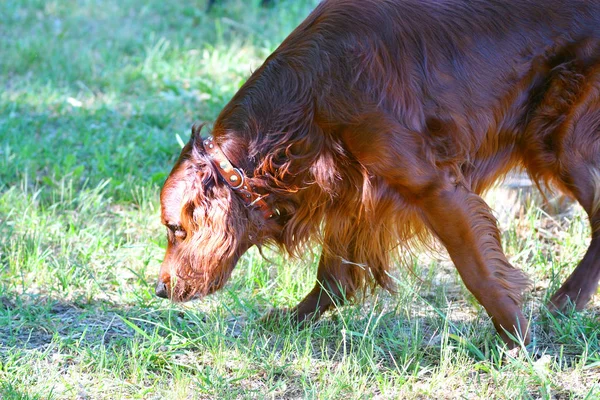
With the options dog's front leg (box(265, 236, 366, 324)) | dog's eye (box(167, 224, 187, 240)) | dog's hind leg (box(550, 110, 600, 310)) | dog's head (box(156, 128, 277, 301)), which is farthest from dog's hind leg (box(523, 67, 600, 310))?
dog's eye (box(167, 224, 187, 240))

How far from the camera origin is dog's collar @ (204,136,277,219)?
280 cm

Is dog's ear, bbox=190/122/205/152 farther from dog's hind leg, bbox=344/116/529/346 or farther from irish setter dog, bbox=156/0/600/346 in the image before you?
dog's hind leg, bbox=344/116/529/346

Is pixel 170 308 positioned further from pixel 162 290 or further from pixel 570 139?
pixel 570 139

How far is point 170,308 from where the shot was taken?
3.22 meters

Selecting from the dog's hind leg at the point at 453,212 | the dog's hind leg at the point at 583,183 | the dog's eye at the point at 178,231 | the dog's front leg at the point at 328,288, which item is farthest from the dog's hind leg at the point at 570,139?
the dog's eye at the point at 178,231

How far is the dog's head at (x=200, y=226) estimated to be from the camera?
280 cm

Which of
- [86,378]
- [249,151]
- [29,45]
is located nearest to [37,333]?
[86,378]

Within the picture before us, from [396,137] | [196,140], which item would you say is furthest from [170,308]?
[396,137]

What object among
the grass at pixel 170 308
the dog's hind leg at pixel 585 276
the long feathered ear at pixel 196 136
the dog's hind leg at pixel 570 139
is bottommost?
the grass at pixel 170 308

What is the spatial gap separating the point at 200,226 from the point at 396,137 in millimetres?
774

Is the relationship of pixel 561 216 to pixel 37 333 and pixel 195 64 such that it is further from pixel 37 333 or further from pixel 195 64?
pixel 195 64

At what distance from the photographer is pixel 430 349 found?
117 inches

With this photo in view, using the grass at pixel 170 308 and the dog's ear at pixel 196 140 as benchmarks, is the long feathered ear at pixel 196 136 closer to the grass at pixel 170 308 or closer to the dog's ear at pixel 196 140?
the dog's ear at pixel 196 140

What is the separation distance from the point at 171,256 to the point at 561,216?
7.11ft
